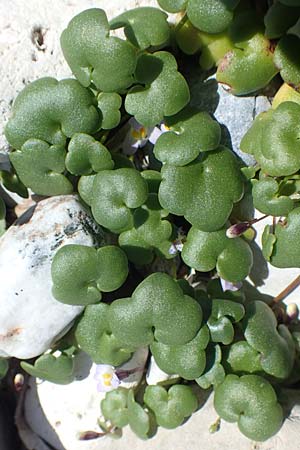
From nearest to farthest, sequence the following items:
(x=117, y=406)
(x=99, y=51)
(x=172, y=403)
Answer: (x=99, y=51) < (x=172, y=403) < (x=117, y=406)

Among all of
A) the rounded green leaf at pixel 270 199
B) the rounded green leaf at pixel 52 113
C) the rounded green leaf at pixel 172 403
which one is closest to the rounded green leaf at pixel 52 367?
the rounded green leaf at pixel 172 403

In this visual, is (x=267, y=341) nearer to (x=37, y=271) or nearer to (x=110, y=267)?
(x=110, y=267)

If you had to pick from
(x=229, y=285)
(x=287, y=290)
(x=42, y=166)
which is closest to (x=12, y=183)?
(x=42, y=166)

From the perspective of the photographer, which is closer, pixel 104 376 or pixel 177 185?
pixel 177 185

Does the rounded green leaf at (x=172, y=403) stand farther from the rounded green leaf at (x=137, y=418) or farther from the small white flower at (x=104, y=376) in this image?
the small white flower at (x=104, y=376)

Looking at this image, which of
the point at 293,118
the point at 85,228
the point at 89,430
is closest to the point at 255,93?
the point at 293,118

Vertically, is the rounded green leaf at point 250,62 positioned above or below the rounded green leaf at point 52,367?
above

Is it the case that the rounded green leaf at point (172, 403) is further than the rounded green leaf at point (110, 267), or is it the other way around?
the rounded green leaf at point (172, 403)

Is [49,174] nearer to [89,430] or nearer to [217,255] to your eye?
[217,255]
